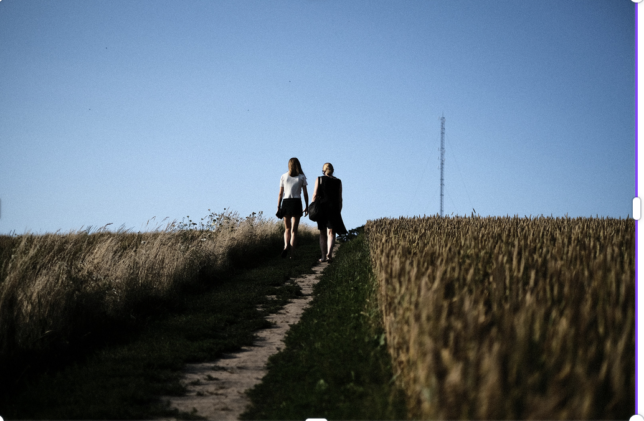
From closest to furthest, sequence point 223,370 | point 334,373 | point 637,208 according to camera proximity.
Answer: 1. point 637,208
2. point 334,373
3. point 223,370

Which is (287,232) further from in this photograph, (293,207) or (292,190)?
(292,190)

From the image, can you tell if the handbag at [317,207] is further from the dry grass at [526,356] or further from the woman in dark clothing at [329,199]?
the dry grass at [526,356]

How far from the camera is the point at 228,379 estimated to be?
534 cm

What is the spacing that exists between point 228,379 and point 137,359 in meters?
1.27

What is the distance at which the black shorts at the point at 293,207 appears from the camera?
12711mm

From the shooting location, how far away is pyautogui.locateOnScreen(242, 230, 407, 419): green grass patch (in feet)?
12.6

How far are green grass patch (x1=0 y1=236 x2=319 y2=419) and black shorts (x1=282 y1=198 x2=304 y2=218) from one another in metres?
3.33

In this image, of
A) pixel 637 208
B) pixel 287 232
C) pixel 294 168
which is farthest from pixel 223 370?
pixel 287 232

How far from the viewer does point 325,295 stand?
29.3 feet

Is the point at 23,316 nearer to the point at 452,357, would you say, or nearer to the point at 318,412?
the point at 318,412

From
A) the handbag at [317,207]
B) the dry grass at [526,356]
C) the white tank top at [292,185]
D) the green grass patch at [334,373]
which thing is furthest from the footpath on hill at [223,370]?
the white tank top at [292,185]

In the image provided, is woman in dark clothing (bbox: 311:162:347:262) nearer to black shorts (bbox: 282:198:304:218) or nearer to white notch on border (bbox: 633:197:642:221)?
black shorts (bbox: 282:198:304:218)

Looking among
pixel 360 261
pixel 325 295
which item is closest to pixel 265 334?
pixel 325 295

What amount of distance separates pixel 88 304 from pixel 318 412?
4.04m
